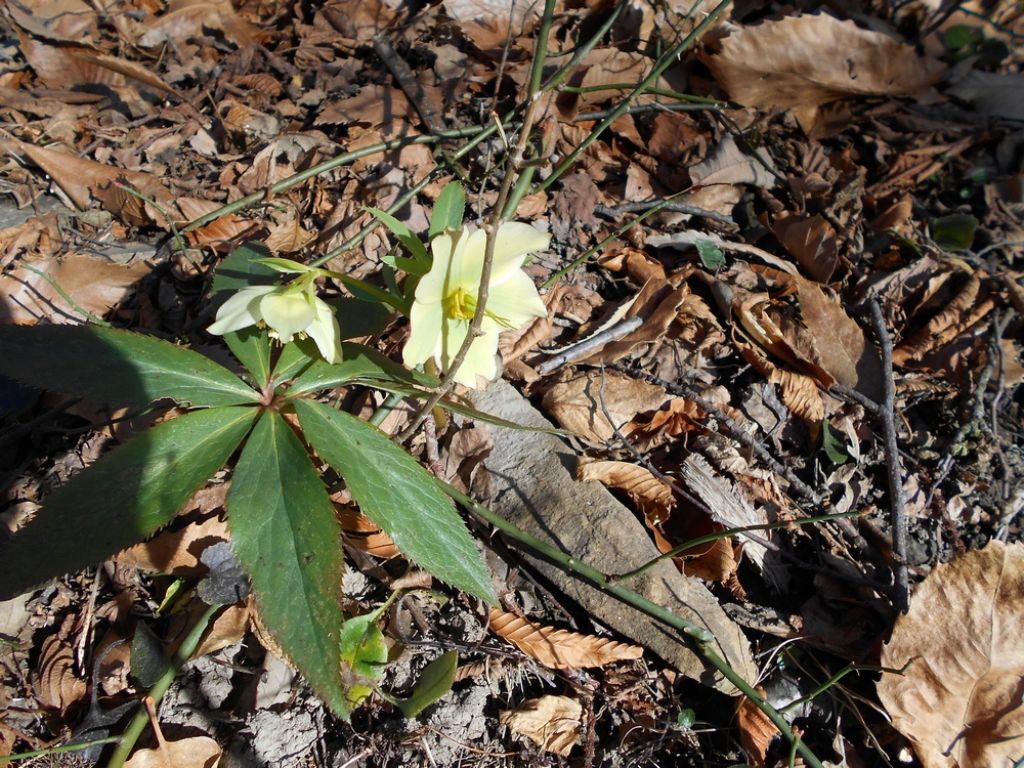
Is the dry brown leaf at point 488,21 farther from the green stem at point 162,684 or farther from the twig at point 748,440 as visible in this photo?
the green stem at point 162,684

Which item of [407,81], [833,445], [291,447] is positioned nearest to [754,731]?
[833,445]

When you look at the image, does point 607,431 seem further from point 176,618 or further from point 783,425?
point 176,618

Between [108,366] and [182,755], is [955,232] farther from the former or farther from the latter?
[182,755]

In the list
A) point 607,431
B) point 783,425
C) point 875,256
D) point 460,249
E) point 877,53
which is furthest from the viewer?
point 877,53

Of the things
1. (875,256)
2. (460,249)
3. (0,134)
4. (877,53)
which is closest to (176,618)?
(460,249)

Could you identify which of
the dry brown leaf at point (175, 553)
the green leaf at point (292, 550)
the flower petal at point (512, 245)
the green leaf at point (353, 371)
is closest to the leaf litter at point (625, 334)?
the dry brown leaf at point (175, 553)

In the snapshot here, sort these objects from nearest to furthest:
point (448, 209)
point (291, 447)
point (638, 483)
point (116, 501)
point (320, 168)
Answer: point (116, 501)
point (291, 447)
point (448, 209)
point (638, 483)
point (320, 168)

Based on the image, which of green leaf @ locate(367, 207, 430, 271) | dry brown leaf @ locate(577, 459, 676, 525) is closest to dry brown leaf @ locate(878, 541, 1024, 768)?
dry brown leaf @ locate(577, 459, 676, 525)
